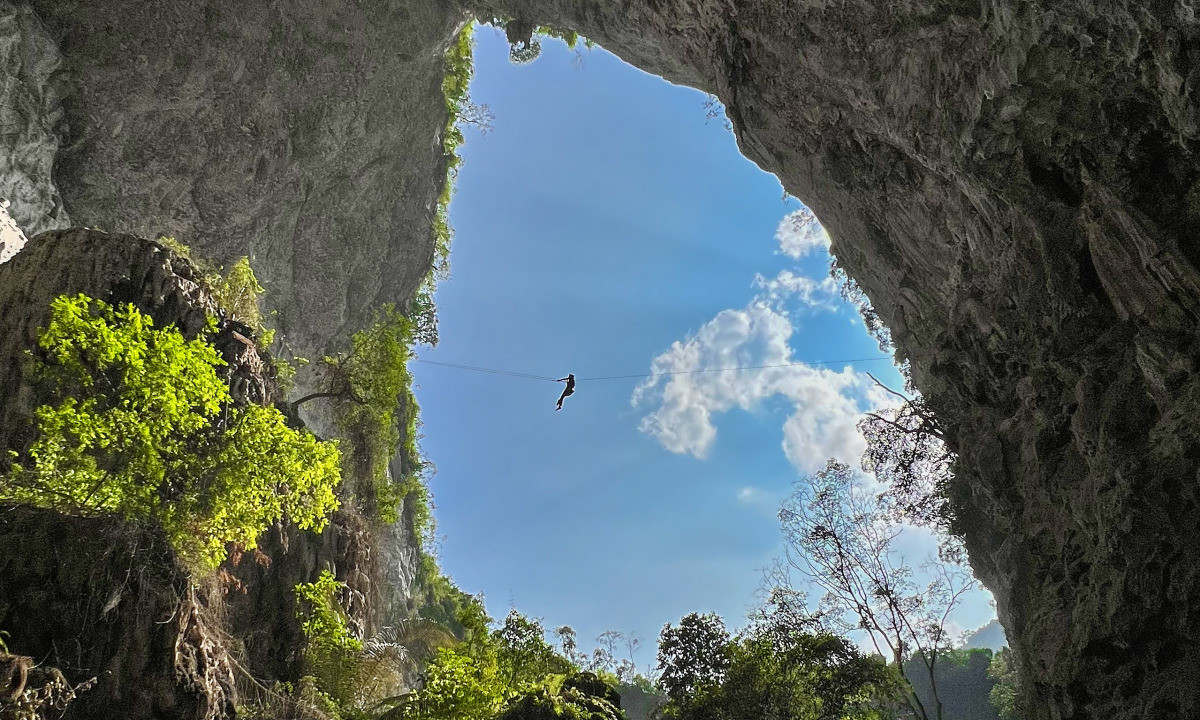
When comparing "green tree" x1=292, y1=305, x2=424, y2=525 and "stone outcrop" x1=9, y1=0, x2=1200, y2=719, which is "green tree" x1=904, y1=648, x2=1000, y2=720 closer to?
"stone outcrop" x1=9, y1=0, x2=1200, y2=719

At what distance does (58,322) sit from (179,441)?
62.0 inches

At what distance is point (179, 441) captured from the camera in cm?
689

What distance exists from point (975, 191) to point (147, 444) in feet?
39.5

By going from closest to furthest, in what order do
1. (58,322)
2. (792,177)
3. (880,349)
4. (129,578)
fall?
(58,322)
(129,578)
(792,177)
(880,349)

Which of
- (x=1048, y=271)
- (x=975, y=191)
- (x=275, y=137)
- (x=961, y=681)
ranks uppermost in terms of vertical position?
(x=275, y=137)

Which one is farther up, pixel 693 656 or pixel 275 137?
pixel 275 137

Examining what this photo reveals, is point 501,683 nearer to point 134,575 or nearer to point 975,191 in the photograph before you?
point 134,575

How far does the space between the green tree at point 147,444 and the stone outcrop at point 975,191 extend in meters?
10.5

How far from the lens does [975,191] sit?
10.7 meters

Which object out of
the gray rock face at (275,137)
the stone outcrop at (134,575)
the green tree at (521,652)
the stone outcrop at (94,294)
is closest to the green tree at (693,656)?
the green tree at (521,652)

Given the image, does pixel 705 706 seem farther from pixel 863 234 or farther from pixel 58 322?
pixel 58 322

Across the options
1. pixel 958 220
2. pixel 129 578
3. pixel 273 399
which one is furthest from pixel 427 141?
pixel 129 578

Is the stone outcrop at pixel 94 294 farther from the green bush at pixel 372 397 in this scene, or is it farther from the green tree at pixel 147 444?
the green bush at pixel 372 397

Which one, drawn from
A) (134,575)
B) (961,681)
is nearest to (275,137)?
(134,575)
